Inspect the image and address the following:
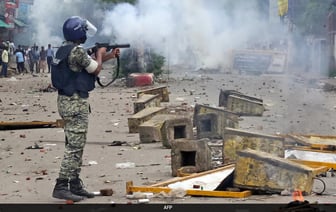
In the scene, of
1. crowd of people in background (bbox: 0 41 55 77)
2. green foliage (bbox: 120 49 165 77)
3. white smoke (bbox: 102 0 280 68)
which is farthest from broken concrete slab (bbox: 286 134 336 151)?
crowd of people in background (bbox: 0 41 55 77)

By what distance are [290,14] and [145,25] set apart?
13119mm

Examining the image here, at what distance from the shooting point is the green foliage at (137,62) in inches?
1007

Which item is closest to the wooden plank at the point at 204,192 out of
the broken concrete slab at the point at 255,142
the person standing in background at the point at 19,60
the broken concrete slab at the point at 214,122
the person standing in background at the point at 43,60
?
the broken concrete slab at the point at 255,142

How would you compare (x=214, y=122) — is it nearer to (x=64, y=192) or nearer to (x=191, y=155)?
(x=191, y=155)

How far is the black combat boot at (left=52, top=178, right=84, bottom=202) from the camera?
260 inches

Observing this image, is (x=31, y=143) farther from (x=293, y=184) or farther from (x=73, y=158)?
(x=293, y=184)

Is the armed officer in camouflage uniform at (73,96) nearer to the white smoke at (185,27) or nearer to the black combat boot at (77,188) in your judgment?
the black combat boot at (77,188)

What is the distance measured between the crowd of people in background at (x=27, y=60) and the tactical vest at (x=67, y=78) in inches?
959

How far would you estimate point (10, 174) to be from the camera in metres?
8.52

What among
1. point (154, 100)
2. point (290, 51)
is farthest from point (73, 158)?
point (290, 51)

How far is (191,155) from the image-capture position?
7.86 meters

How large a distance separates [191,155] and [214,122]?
10.6 feet

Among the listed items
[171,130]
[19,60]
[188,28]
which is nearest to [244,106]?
[171,130]

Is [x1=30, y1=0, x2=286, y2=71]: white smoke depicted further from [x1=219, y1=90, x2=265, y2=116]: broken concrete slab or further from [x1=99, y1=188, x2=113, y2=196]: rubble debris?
[x1=99, y1=188, x2=113, y2=196]: rubble debris
